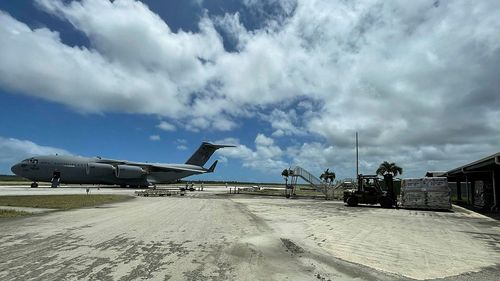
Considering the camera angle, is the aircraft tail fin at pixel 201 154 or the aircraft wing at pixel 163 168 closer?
the aircraft wing at pixel 163 168

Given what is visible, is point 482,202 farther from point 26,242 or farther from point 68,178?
point 68,178

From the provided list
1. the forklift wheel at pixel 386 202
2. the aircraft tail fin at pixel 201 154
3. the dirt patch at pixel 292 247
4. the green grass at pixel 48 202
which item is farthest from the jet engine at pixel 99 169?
the dirt patch at pixel 292 247

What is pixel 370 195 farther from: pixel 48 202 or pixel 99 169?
pixel 99 169

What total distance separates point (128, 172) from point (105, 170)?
360 centimetres

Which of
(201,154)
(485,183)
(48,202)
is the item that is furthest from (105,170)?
(485,183)

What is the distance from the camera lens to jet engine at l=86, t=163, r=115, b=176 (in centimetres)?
5834

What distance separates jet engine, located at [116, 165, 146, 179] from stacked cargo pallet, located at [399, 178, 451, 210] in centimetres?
4398

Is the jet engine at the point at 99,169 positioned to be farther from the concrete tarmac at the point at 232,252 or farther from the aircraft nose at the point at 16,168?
the concrete tarmac at the point at 232,252

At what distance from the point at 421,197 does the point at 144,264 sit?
1178 inches

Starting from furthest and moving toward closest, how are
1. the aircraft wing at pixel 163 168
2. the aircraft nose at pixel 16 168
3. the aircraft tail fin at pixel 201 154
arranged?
1. the aircraft tail fin at pixel 201 154
2. the aircraft wing at pixel 163 168
3. the aircraft nose at pixel 16 168

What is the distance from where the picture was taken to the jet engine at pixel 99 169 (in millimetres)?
58344

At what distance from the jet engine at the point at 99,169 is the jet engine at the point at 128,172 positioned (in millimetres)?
1074

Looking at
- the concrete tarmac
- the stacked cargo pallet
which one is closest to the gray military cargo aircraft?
the concrete tarmac

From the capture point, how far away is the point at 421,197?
32.9 meters
